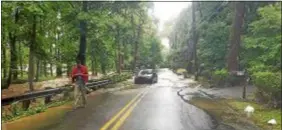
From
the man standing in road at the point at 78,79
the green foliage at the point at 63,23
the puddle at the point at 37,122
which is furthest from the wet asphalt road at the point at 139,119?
the green foliage at the point at 63,23

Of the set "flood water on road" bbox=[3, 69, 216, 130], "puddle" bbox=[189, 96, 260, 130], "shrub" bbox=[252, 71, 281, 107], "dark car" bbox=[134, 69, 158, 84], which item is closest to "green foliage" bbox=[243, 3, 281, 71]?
"shrub" bbox=[252, 71, 281, 107]

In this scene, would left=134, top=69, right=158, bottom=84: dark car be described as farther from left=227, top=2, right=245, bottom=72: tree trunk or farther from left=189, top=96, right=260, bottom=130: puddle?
left=189, top=96, right=260, bottom=130: puddle

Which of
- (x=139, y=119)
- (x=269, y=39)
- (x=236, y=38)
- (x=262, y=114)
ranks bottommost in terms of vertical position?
(x=262, y=114)

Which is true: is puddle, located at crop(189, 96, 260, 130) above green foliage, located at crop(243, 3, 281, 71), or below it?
below

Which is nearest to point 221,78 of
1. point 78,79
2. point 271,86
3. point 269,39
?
point 269,39

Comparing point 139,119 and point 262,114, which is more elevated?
point 139,119

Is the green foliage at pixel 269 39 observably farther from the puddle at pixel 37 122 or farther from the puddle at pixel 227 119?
the puddle at pixel 37 122

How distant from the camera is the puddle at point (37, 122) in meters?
9.62

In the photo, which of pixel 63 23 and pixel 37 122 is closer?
pixel 37 122

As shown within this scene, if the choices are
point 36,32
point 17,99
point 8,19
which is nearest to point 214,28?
point 36,32

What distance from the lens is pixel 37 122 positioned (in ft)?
34.3

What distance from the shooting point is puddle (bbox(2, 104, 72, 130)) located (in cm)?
962

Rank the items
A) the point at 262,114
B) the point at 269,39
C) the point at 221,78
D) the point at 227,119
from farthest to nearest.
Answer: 1. the point at 221,78
2. the point at 269,39
3. the point at 262,114
4. the point at 227,119

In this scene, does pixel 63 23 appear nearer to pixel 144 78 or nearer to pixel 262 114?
pixel 144 78
